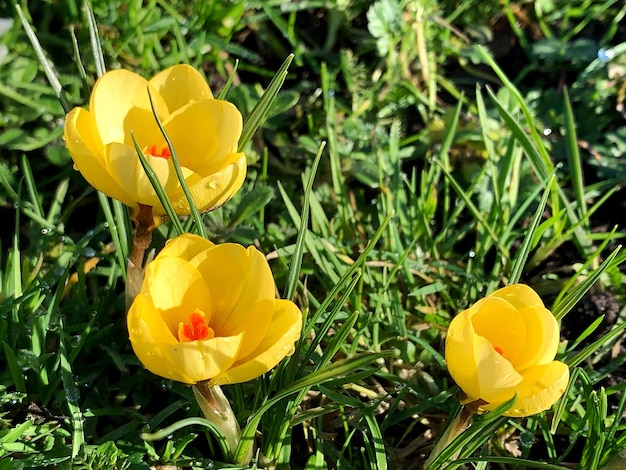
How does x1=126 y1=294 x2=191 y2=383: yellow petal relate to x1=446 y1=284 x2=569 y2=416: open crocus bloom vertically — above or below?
above

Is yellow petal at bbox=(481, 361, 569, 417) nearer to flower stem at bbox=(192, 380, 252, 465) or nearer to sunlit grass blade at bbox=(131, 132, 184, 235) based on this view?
flower stem at bbox=(192, 380, 252, 465)

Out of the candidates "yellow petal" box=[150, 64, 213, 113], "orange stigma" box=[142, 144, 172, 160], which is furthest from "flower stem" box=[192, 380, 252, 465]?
"yellow petal" box=[150, 64, 213, 113]

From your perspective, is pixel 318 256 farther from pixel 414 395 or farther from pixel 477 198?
pixel 477 198

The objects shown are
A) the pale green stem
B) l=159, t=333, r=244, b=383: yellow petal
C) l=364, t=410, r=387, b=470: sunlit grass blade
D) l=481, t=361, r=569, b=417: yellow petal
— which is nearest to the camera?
l=159, t=333, r=244, b=383: yellow petal

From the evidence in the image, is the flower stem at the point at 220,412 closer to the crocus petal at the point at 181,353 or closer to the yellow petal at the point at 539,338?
the crocus petal at the point at 181,353

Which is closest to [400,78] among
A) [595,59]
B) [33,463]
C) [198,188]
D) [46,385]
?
[595,59]

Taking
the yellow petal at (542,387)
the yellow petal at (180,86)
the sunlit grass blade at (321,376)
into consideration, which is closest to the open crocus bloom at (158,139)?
the yellow petal at (180,86)

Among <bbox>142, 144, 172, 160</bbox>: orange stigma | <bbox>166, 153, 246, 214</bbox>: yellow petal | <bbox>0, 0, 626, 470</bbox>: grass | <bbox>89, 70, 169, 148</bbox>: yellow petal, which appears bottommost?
<bbox>0, 0, 626, 470</bbox>: grass
